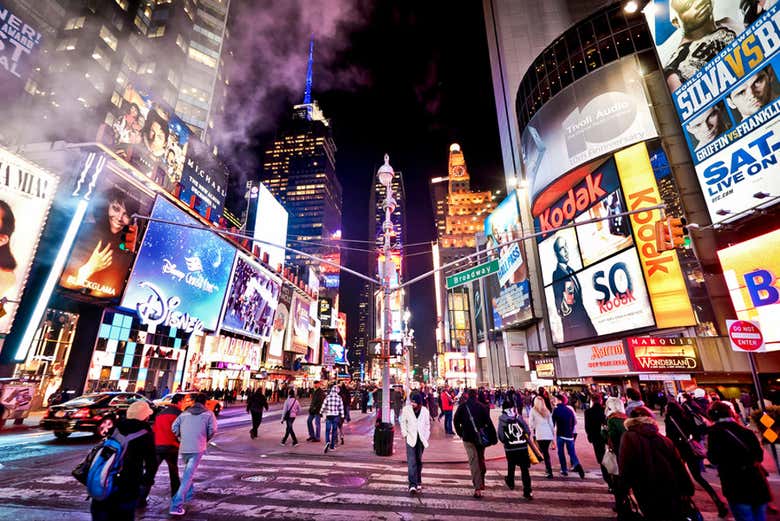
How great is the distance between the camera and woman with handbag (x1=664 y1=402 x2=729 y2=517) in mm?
5918

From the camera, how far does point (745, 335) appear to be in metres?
8.34

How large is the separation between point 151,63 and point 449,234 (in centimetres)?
8563

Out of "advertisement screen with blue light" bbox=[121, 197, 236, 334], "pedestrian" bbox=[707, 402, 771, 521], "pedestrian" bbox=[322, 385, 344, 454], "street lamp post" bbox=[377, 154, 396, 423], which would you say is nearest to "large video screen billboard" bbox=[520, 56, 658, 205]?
"street lamp post" bbox=[377, 154, 396, 423]

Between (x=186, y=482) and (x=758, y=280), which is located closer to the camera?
(x=186, y=482)

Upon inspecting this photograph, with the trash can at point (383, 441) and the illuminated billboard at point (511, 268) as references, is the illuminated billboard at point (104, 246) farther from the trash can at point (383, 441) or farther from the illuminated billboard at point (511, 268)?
the illuminated billboard at point (511, 268)

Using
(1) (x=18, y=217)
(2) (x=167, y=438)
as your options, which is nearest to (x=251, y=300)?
(1) (x=18, y=217)

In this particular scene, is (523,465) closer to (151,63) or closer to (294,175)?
(151,63)

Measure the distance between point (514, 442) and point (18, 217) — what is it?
22968 mm

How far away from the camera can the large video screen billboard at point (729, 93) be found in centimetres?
1936

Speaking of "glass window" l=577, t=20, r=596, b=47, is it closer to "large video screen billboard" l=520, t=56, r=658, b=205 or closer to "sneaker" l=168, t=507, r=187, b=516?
"large video screen billboard" l=520, t=56, r=658, b=205

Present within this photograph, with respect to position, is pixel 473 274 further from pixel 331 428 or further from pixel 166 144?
pixel 166 144

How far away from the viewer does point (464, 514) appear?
19.0 feet

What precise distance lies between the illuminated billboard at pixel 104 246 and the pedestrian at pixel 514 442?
2485 cm

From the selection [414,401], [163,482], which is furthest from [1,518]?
[414,401]
